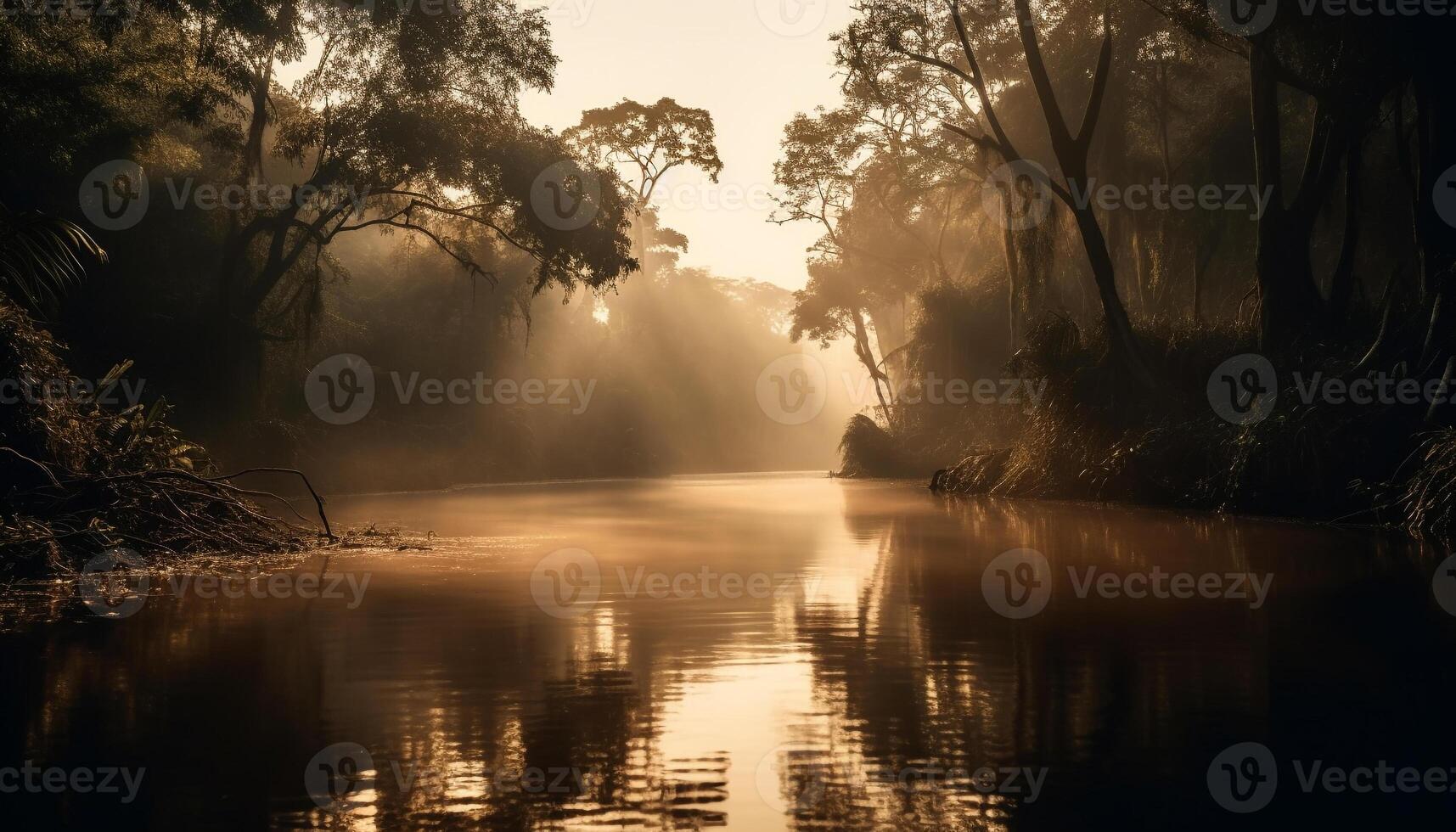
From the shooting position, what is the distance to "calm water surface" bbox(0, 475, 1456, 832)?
13.2 ft

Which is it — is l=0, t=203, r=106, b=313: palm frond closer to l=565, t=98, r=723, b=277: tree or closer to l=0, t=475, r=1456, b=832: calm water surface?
l=0, t=475, r=1456, b=832: calm water surface

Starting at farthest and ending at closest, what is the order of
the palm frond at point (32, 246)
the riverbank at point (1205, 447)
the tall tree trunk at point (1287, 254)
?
the tall tree trunk at point (1287, 254) < the riverbank at point (1205, 447) < the palm frond at point (32, 246)

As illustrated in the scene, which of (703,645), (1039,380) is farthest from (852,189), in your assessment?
(703,645)

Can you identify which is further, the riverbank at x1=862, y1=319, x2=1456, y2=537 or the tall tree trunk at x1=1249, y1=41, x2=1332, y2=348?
the tall tree trunk at x1=1249, y1=41, x2=1332, y2=348

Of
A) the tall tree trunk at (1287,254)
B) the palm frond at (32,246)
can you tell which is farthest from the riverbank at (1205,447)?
the palm frond at (32,246)

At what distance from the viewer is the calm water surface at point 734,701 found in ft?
13.2

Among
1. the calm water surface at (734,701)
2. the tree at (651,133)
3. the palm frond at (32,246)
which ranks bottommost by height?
the calm water surface at (734,701)

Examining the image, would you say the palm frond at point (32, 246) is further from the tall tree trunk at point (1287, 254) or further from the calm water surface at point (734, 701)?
the tall tree trunk at point (1287, 254)

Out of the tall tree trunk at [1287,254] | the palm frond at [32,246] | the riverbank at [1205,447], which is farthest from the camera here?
the tall tree trunk at [1287,254]

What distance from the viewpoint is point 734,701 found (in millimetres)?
5672

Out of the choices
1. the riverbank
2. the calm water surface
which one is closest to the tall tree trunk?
the riverbank

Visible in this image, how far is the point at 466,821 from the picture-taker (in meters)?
3.86

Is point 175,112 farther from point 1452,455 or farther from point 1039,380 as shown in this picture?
point 1452,455

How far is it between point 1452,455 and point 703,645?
10076mm
